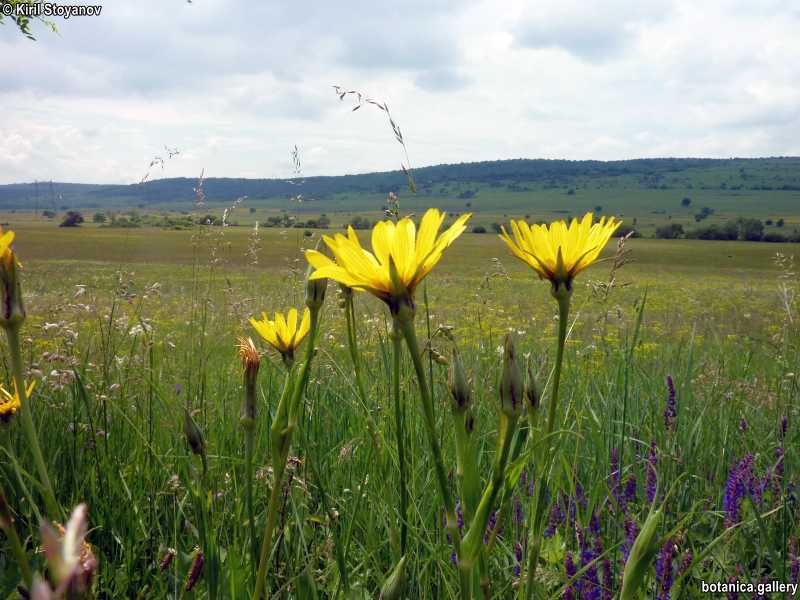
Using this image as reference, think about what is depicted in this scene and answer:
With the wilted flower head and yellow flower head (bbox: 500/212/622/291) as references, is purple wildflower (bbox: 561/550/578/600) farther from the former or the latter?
the wilted flower head

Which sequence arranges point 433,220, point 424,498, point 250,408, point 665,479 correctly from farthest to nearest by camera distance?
point 665,479 → point 424,498 → point 250,408 → point 433,220

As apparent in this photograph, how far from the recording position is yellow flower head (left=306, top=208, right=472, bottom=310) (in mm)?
927

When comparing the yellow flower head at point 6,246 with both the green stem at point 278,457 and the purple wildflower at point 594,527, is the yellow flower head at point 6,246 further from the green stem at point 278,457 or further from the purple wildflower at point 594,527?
the purple wildflower at point 594,527

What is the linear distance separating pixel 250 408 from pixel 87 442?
4.87ft

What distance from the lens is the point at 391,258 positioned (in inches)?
35.9

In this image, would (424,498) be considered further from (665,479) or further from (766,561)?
(766,561)

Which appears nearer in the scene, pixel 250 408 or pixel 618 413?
pixel 250 408

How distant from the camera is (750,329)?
998 cm

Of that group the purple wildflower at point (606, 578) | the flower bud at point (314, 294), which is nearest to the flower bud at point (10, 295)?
the flower bud at point (314, 294)

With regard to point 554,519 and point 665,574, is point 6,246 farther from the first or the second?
point 554,519

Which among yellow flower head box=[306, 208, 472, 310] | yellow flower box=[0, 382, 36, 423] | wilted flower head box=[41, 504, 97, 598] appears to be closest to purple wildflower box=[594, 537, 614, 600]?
yellow flower head box=[306, 208, 472, 310]

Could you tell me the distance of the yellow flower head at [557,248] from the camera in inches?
48.2

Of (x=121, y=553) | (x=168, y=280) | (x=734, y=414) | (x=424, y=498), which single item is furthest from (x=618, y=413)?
(x=168, y=280)

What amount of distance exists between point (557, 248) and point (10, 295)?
0.93 metres
